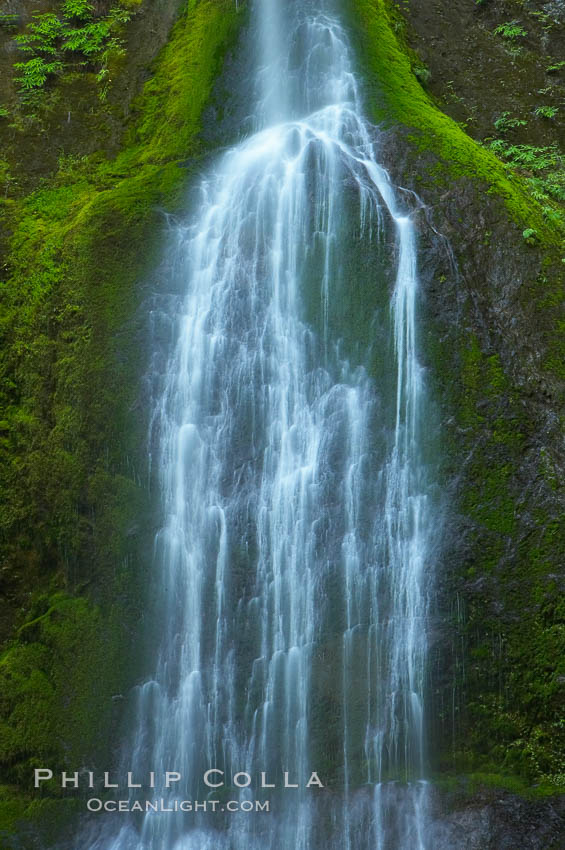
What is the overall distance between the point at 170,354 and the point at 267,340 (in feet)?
3.85

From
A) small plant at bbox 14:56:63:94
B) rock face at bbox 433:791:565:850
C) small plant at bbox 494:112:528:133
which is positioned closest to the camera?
rock face at bbox 433:791:565:850

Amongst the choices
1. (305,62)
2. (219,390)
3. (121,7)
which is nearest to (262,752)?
(219,390)

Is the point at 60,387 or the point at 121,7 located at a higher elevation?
the point at 121,7

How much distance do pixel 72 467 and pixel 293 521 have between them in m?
2.69

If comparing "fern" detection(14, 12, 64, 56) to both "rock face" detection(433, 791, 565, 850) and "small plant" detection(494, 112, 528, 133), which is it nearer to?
"small plant" detection(494, 112, 528, 133)

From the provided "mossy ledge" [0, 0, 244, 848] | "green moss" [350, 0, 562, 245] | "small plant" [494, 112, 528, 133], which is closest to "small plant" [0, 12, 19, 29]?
"mossy ledge" [0, 0, 244, 848]

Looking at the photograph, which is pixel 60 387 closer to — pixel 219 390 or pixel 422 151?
pixel 219 390

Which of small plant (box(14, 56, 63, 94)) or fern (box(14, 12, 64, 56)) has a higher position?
fern (box(14, 12, 64, 56))

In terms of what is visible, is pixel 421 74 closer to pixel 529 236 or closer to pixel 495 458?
pixel 529 236

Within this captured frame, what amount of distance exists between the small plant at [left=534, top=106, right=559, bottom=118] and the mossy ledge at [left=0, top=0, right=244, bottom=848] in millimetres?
5512

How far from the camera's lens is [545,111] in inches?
474

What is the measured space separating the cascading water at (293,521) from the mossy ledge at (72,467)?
18.0 inches

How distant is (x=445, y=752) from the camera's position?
7.34 meters

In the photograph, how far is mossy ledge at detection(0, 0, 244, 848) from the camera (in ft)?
25.9
